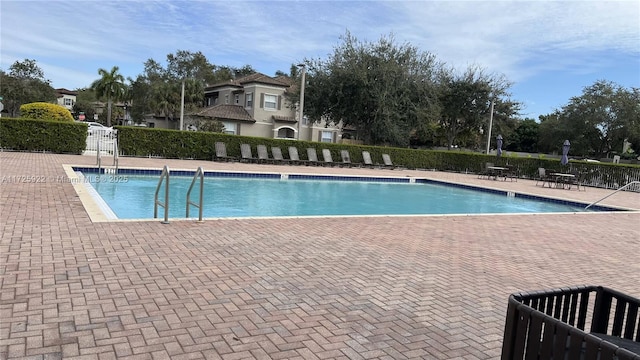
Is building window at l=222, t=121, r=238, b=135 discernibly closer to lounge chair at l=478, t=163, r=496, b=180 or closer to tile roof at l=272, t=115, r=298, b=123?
tile roof at l=272, t=115, r=298, b=123

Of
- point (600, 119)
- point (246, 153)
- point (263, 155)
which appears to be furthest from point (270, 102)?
point (600, 119)

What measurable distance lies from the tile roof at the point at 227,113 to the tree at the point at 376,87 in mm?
8877

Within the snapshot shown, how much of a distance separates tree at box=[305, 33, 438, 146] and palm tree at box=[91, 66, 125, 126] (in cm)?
3499

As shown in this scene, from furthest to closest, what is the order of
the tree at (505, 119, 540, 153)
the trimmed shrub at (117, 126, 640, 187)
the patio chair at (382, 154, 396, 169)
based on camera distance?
the tree at (505, 119, 540, 153) < the patio chair at (382, 154, 396, 169) < the trimmed shrub at (117, 126, 640, 187)

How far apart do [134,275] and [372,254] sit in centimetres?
271

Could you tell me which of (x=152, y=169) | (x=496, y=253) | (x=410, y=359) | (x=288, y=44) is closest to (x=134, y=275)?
(x=410, y=359)

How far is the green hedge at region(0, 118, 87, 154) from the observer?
16781 mm

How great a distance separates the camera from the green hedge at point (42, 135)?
16.8 metres

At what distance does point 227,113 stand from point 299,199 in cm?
2515

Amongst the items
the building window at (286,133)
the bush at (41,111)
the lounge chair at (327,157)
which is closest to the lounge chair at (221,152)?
the lounge chair at (327,157)

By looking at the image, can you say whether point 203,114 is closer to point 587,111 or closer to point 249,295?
point 249,295

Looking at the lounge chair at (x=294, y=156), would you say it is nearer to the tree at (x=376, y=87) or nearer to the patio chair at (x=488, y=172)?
the tree at (x=376, y=87)

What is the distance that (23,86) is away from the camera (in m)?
44.0

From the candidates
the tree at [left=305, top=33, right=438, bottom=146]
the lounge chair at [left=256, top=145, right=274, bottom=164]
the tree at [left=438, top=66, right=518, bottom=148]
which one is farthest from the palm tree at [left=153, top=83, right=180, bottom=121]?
the lounge chair at [left=256, top=145, right=274, bottom=164]
